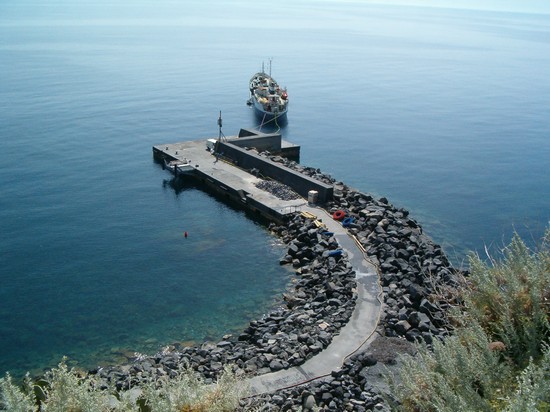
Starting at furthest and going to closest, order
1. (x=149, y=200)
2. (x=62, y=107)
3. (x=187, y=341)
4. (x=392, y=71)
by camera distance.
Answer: (x=392, y=71)
(x=62, y=107)
(x=149, y=200)
(x=187, y=341)

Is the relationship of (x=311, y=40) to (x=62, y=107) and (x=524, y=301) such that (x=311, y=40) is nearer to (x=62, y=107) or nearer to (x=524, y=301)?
(x=62, y=107)

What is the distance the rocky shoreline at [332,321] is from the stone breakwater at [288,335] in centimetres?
4

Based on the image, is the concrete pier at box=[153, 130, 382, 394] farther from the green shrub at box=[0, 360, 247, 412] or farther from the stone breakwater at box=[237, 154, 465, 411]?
the green shrub at box=[0, 360, 247, 412]

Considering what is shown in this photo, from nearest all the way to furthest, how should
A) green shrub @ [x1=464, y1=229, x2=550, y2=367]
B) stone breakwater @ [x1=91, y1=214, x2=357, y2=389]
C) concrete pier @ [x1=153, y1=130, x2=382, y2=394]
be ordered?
1. green shrub @ [x1=464, y1=229, x2=550, y2=367]
2. concrete pier @ [x1=153, y1=130, x2=382, y2=394]
3. stone breakwater @ [x1=91, y1=214, x2=357, y2=389]

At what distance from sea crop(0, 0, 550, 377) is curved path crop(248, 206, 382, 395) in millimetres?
4782

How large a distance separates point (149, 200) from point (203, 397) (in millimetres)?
34294

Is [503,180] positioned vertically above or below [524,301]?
below

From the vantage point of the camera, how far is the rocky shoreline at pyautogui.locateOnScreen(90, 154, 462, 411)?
63.4ft

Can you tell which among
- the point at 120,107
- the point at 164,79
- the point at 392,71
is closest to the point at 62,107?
the point at 120,107

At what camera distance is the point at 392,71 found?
4311 inches

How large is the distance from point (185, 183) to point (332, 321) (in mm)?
25668

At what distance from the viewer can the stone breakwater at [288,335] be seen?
2184 centimetres

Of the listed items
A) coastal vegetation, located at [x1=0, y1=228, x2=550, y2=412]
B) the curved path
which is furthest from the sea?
the curved path

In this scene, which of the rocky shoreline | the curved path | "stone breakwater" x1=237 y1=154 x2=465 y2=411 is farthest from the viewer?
the curved path
